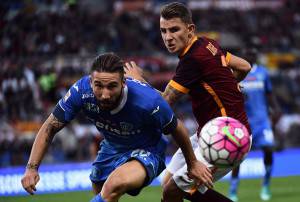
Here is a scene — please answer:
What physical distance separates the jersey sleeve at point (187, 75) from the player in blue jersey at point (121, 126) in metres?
0.37

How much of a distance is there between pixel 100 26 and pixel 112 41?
1.05 metres

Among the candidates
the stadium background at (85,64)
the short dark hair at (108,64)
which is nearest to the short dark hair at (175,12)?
the short dark hair at (108,64)

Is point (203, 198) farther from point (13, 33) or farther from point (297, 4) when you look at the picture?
point (297, 4)

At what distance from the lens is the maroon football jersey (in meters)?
6.37

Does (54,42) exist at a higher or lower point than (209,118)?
lower

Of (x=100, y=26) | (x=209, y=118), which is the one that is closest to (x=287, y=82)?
(x=100, y=26)

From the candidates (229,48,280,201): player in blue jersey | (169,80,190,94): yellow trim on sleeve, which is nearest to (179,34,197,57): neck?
(169,80,190,94): yellow trim on sleeve

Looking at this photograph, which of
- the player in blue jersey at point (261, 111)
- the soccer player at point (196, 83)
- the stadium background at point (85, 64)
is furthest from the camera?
the stadium background at point (85, 64)

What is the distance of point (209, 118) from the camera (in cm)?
645

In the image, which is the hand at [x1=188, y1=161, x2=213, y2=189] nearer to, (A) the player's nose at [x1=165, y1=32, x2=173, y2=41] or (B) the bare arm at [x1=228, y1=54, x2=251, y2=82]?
(A) the player's nose at [x1=165, y1=32, x2=173, y2=41]

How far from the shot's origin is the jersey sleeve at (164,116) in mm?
5852

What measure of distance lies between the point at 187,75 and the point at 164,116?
654 millimetres

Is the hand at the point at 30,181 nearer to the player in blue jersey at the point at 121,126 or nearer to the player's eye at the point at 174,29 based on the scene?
the player in blue jersey at the point at 121,126

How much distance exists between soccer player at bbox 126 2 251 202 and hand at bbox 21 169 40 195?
1.20m
